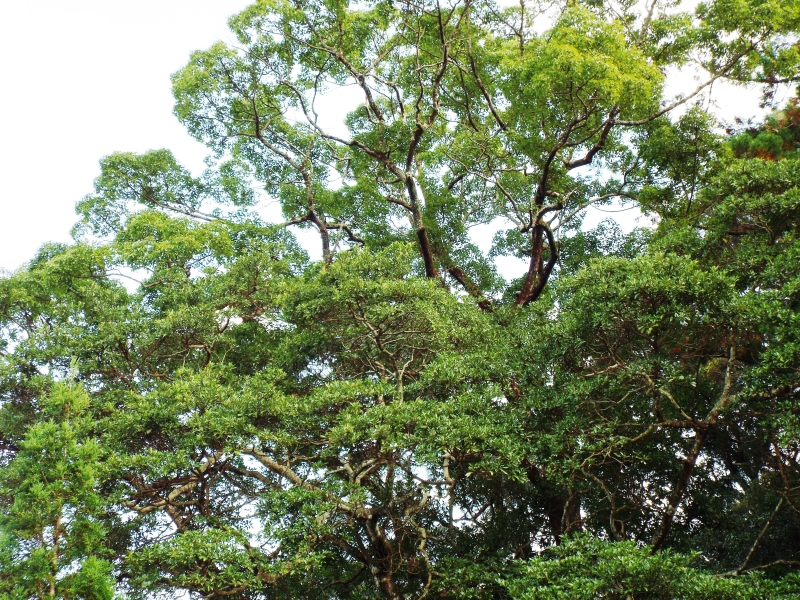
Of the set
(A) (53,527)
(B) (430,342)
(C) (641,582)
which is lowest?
(C) (641,582)

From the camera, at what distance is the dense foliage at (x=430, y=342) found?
21.5 ft

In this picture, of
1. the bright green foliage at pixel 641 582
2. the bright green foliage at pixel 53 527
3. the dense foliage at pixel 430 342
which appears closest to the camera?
the bright green foliage at pixel 53 527

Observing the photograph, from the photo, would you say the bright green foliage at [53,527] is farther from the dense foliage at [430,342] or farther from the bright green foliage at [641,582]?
the bright green foliage at [641,582]

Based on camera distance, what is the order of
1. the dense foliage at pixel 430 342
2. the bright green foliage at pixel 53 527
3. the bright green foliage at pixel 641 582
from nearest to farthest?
1. the bright green foliage at pixel 53 527
2. the bright green foliage at pixel 641 582
3. the dense foliage at pixel 430 342

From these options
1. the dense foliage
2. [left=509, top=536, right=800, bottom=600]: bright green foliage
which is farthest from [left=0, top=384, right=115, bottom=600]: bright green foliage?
[left=509, top=536, right=800, bottom=600]: bright green foliage

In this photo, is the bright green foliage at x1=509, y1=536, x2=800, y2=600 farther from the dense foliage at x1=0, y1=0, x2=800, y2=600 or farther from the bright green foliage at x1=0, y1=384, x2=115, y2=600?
the bright green foliage at x1=0, y1=384, x2=115, y2=600

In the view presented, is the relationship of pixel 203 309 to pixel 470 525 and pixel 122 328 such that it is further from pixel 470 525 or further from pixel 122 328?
pixel 470 525

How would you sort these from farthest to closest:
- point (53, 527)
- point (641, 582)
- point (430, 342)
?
point (430, 342), point (641, 582), point (53, 527)

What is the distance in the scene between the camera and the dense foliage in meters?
6.56

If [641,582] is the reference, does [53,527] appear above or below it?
above

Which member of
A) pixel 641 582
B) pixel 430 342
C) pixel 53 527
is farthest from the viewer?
pixel 430 342

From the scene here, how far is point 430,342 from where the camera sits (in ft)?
29.7

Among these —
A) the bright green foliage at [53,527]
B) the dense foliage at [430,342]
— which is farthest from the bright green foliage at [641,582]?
the bright green foliage at [53,527]

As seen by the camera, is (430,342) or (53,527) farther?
(430,342)
